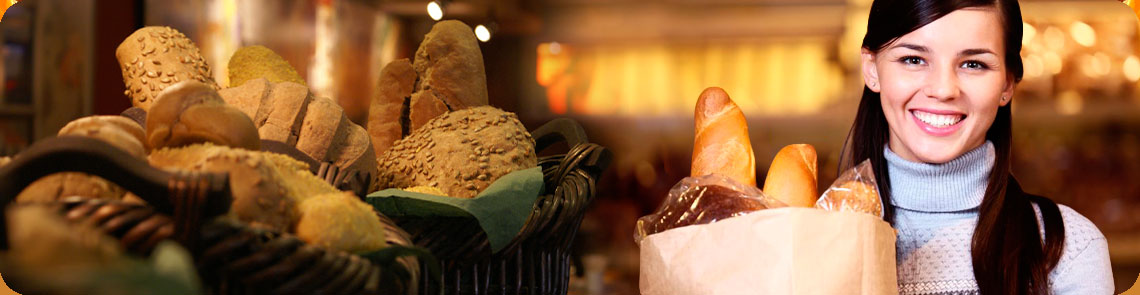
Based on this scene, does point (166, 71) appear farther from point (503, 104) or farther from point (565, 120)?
point (503, 104)

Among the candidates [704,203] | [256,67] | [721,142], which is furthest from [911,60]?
[256,67]

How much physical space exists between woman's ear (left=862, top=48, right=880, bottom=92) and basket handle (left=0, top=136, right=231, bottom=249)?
0.94 meters

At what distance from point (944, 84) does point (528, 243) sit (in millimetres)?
543

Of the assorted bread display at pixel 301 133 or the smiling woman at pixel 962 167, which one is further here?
the smiling woman at pixel 962 167

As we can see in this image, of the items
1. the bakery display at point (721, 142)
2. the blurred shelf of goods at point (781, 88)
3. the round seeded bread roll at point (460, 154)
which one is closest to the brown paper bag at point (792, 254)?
the bakery display at point (721, 142)

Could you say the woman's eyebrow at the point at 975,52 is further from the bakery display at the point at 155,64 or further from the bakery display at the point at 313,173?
the bakery display at the point at 155,64

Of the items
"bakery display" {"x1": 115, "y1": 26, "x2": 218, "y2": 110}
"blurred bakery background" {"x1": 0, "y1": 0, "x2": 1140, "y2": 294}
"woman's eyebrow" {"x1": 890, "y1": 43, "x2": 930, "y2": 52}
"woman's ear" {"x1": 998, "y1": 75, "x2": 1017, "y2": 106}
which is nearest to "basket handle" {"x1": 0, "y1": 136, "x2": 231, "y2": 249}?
"bakery display" {"x1": 115, "y1": 26, "x2": 218, "y2": 110}

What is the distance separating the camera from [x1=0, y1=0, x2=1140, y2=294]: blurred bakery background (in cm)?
241

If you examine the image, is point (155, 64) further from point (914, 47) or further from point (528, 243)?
point (914, 47)

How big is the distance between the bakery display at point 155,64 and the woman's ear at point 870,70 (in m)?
0.83

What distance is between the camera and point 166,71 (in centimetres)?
95

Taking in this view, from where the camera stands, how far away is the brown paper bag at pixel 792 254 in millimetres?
796

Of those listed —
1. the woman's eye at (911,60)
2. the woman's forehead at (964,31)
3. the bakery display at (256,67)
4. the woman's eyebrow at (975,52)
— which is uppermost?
the woman's forehead at (964,31)

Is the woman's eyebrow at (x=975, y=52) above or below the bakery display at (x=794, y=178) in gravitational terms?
above
